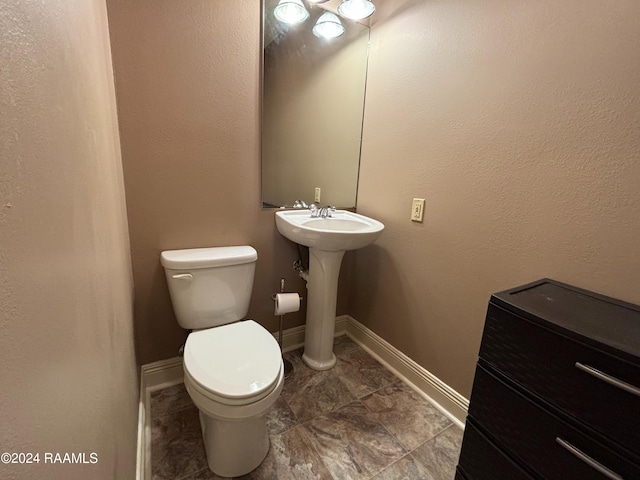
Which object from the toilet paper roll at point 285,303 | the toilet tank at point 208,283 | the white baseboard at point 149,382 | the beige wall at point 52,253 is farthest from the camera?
the toilet paper roll at point 285,303

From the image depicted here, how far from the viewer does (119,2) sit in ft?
3.80

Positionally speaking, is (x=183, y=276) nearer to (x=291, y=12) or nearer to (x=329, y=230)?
(x=329, y=230)

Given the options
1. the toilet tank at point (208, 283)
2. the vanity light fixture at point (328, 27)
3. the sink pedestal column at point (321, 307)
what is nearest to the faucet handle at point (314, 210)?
the sink pedestal column at point (321, 307)

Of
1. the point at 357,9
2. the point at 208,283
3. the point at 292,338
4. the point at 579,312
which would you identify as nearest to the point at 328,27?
the point at 357,9

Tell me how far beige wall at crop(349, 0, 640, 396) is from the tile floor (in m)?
0.24

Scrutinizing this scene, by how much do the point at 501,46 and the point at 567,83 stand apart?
0.97 feet

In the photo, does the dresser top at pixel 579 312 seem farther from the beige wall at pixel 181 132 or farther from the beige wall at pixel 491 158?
the beige wall at pixel 181 132

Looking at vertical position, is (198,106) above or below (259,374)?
above

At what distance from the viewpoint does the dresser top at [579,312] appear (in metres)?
0.69

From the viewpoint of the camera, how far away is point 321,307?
5.50 ft

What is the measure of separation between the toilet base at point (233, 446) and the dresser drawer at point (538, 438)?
78cm

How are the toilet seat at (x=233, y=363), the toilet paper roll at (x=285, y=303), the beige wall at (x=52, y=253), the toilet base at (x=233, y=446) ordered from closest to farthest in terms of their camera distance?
the beige wall at (x=52, y=253), the toilet seat at (x=233, y=363), the toilet base at (x=233, y=446), the toilet paper roll at (x=285, y=303)

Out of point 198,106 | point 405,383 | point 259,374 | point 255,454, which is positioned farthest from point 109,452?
point 405,383

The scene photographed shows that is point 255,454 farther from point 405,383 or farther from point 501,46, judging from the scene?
point 501,46
